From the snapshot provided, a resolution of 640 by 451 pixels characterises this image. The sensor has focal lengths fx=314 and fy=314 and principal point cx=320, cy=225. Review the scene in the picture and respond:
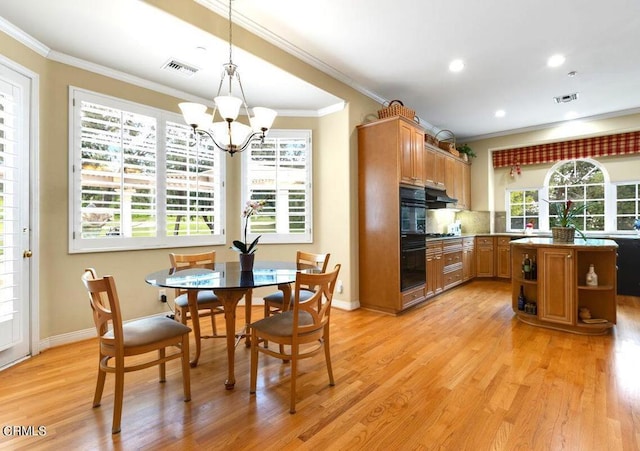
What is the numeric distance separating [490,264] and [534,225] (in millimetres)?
1213

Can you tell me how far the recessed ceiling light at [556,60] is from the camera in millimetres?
3531

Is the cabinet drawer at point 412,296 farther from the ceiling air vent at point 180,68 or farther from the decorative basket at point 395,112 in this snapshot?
the ceiling air vent at point 180,68

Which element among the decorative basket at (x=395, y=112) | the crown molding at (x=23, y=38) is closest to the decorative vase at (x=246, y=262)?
the crown molding at (x=23, y=38)

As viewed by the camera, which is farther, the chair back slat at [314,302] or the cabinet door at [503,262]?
the cabinet door at [503,262]

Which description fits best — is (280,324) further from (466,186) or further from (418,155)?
(466,186)

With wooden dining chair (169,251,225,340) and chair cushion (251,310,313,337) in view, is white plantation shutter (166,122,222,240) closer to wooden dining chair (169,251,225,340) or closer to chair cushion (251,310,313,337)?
wooden dining chair (169,251,225,340)

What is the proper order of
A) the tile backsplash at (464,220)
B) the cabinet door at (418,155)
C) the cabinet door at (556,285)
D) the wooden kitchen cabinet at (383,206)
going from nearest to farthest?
the cabinet door at (556,285)
the wooden kitchen cabinet at (383,206)
the cabinet door at (418,155)
the tile backsplash at (464,220)

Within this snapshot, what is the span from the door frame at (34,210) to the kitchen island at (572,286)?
4.87 m

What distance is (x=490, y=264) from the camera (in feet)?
20.2

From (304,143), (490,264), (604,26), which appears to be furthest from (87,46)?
(490,264)

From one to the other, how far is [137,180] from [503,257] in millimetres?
6220

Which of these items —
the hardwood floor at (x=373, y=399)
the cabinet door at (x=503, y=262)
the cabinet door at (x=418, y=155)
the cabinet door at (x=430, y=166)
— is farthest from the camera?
the cabinet door at (x=503, y=262)

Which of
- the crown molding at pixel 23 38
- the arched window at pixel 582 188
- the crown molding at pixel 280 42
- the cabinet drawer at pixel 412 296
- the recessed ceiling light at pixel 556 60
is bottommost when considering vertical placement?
the cabinet drawer at pixel 412 296

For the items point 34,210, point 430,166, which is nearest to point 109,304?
point 34,210
